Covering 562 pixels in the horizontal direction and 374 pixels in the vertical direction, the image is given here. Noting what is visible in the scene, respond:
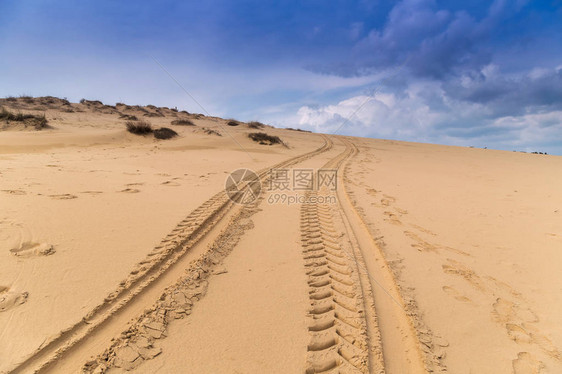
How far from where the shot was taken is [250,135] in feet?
52.2

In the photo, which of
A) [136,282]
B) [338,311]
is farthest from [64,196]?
[338,311]

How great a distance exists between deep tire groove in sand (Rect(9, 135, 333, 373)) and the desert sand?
11 mm

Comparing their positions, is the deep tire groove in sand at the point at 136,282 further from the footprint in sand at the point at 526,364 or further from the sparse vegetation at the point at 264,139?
the sparse vegetation at the point at 264,139

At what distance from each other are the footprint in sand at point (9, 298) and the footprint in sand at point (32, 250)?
1.70 ft

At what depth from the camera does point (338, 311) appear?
88.5 inches

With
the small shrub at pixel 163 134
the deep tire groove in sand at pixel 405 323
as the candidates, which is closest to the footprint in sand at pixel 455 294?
the deep tire groove in sand at pixel 405 323

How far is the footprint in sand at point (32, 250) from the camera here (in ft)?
8.46

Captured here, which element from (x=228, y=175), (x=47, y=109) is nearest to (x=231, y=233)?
(x=228, y=175)

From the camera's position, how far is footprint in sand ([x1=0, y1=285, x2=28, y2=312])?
197cm

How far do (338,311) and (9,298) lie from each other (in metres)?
2.58

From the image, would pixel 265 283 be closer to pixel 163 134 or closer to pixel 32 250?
pixel 32 250

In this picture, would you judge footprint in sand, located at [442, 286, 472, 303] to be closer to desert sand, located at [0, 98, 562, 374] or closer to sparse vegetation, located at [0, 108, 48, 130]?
desert sand, located at [0, 98, 562, 374]

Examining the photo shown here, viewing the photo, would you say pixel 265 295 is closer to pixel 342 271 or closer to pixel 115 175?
pixel 342 271

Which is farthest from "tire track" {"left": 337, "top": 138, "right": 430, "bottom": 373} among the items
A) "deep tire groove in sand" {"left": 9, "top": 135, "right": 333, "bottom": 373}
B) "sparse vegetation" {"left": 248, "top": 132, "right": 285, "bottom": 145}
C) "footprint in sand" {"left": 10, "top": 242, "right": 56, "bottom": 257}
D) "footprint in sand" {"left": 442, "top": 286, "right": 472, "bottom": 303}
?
"sparse vegetation" {"left": 248, "top": 132, "right": 285, "bottom": 145}
